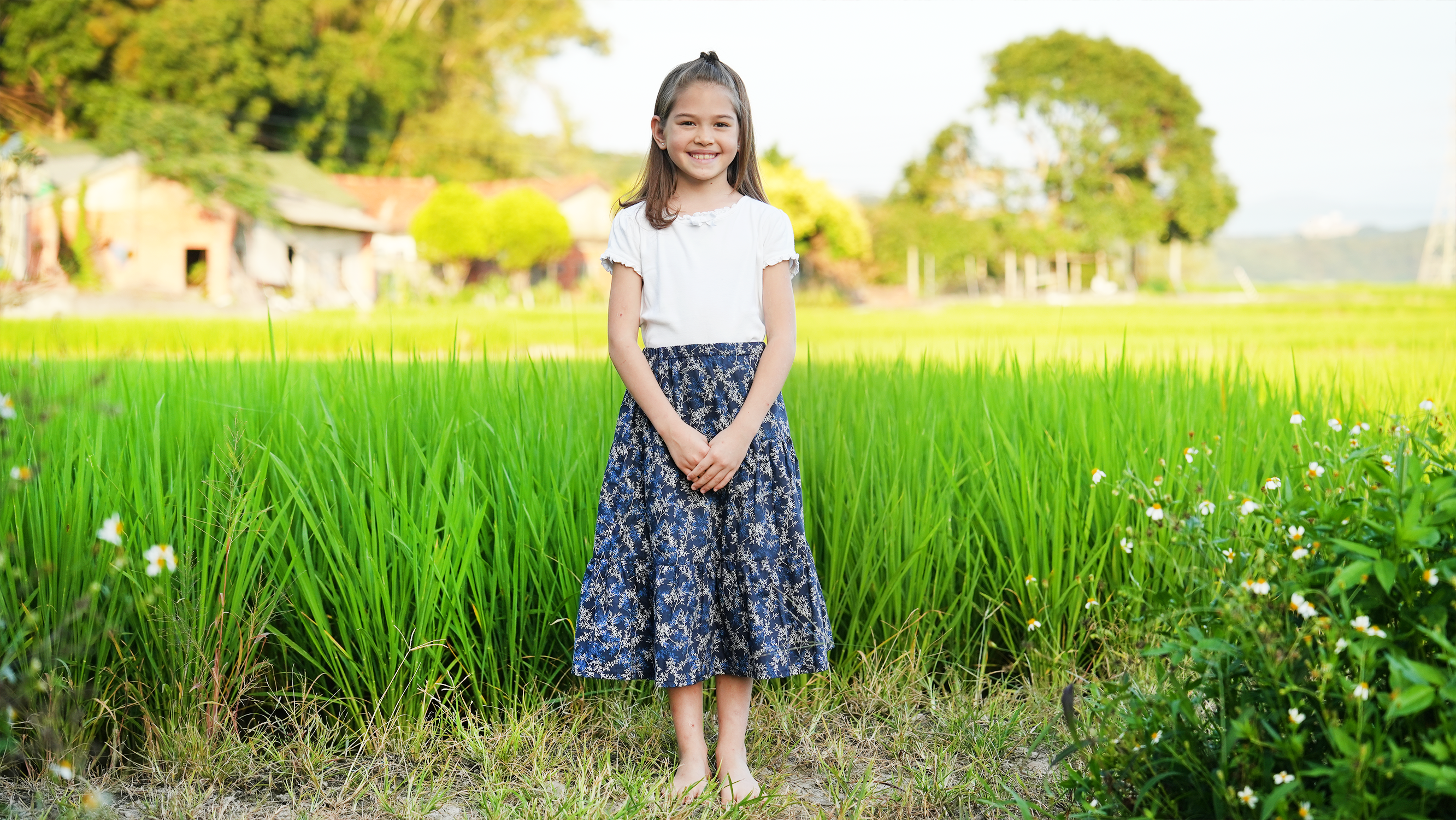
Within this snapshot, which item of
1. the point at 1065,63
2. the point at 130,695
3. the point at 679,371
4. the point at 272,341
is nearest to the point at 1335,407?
the point at 679,371

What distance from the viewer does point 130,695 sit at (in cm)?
173

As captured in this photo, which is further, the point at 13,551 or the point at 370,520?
the point at 370,520

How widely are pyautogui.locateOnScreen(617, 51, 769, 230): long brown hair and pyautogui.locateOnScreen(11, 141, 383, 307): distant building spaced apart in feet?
52.9

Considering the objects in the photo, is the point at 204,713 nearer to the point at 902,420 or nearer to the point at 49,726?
the point at 49,726

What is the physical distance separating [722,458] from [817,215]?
31.8 m

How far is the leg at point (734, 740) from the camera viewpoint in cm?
162

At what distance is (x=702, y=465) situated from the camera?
1609 millimetres

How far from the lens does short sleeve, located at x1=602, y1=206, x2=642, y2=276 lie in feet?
5.71

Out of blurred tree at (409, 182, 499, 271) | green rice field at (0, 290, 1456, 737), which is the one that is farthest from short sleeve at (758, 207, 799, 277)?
blurred tree at (409, 182, 499, 271)

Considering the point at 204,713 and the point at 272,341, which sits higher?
the point at 272,341

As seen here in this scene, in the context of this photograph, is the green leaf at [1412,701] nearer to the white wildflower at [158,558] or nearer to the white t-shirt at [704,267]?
the white t-shirt at [704,267]

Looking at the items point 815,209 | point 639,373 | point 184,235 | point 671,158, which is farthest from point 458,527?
point 815,209

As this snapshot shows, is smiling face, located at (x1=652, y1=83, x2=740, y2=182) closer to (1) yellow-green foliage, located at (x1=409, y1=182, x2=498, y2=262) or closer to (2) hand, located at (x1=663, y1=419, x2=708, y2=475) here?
(2) hand, located at (x1=663, y1=419, x2=708, y2=475)

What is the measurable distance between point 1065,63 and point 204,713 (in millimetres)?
54207
